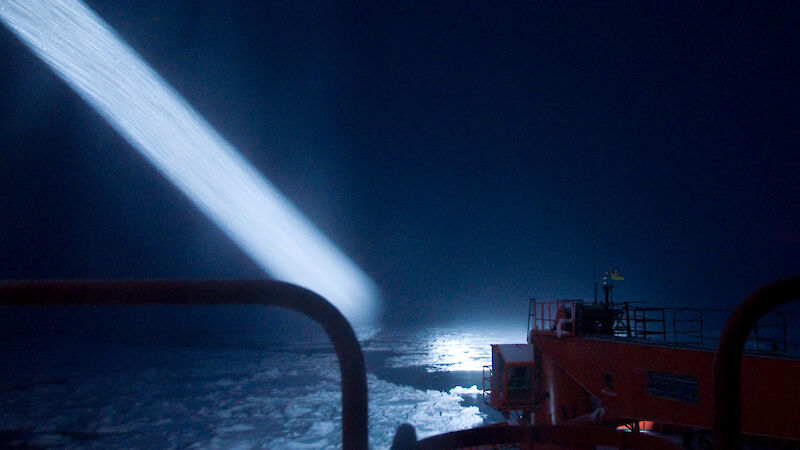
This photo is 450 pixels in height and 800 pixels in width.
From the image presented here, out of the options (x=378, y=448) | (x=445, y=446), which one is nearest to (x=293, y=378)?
(x=378, y=448)

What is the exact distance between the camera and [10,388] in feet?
134

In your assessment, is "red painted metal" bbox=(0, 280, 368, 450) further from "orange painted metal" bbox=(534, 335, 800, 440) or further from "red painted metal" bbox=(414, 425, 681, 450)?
"orange painted metal" bbox=(534, 335, 800, 440)

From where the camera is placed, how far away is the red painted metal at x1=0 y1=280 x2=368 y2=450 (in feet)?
3.54

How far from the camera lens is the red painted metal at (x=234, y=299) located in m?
A: 1.08

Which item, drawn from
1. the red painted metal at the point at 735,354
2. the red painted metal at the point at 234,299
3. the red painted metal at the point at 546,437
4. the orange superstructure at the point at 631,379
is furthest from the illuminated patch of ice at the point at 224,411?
the red painted metal at the point at 234,299

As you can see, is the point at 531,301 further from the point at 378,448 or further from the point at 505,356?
the point at 378,448

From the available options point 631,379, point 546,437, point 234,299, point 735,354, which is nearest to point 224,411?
point 631,379

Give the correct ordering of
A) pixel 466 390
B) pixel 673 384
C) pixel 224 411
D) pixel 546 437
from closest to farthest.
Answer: pixel 546 437 → pixel 673 384 → pixel 224 411 → pixel 466 390

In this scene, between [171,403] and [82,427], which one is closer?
[82,427]

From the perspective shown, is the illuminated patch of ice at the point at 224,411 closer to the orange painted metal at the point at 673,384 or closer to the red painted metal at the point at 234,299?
the orange painted metal at the point at 673,384

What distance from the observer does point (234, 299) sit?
3.84ft

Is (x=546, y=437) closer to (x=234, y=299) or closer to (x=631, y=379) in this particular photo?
(x=234, y=299)

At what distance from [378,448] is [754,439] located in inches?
457

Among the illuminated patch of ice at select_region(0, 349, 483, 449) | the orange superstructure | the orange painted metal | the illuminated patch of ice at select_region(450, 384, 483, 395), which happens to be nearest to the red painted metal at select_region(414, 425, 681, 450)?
the orange superstructure
